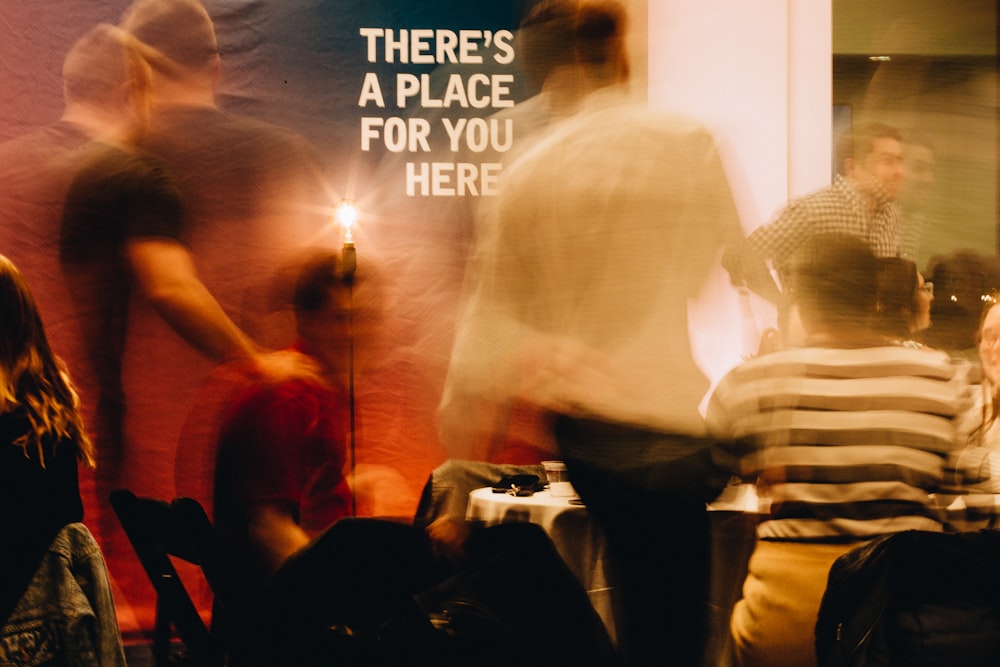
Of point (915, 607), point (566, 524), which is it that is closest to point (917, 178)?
point (915, 607)

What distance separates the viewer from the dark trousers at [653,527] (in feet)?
5.80

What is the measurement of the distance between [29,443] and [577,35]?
1433 millimetres

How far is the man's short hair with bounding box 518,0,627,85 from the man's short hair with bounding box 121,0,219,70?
79cm

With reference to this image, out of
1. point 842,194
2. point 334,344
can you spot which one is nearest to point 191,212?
point 334,344

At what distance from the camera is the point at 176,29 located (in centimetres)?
220

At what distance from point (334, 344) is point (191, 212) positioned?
0.47 meters

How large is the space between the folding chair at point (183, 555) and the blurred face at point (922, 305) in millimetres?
1593

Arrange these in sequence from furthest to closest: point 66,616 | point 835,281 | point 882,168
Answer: point 882,168 < point 835,281 < point 66,616

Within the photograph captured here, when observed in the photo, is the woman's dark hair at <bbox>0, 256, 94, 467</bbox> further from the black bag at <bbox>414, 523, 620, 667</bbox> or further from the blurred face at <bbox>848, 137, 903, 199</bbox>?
the blurred face at <bbox>848, 137, 903, 199</bbox>

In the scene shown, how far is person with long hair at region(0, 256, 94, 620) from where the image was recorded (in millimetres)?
1872

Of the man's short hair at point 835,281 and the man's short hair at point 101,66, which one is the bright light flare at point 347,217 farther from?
the man's short hair at point 835,281

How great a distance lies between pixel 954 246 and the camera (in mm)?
2029

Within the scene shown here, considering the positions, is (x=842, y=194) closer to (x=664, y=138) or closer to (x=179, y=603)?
(x=664, y=138)

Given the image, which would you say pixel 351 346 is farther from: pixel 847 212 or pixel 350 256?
pixel 847 212
